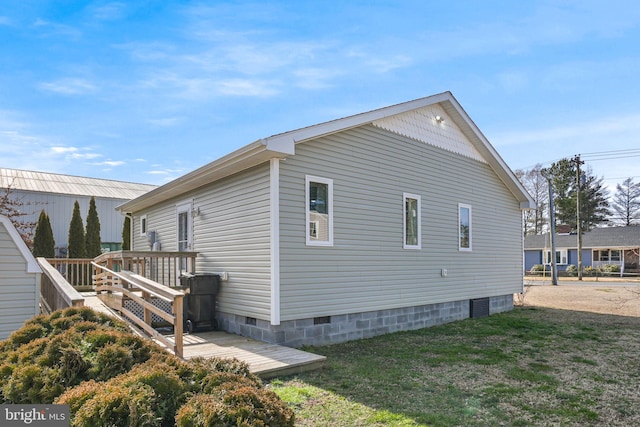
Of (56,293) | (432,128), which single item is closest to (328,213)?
(432,128)

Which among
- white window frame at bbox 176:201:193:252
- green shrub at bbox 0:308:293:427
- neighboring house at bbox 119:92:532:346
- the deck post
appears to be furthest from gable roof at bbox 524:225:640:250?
green shrub at bbox 0:308:293:427

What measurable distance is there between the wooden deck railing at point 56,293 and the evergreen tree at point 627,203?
48736mm

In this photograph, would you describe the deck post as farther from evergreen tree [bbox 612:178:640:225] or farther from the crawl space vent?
evergreen tree [bbox 612:178:640:225]

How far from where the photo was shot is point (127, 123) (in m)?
14.4

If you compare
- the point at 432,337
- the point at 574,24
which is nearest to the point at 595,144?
the point at 574,24

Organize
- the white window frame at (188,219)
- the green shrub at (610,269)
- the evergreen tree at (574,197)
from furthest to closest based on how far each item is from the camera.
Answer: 1. the evergreen tree at (574,197)
2. the green shrub at (610,269)
3. the white window frame at (188,219)

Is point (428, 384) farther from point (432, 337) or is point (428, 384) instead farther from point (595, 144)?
point (595, 144)

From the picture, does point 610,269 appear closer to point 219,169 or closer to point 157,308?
point 219,169

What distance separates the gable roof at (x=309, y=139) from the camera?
684 centimetres

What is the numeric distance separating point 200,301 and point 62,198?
18609 mm

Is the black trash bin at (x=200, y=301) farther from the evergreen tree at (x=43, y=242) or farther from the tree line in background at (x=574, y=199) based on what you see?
the tree line in background at (x=574, y=199)

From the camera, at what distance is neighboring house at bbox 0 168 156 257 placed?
71.5 feet

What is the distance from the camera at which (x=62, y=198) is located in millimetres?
22734

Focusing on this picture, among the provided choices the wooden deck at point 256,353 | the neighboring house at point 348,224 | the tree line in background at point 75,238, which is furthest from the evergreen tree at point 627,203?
the wooden deck at point 256,353
